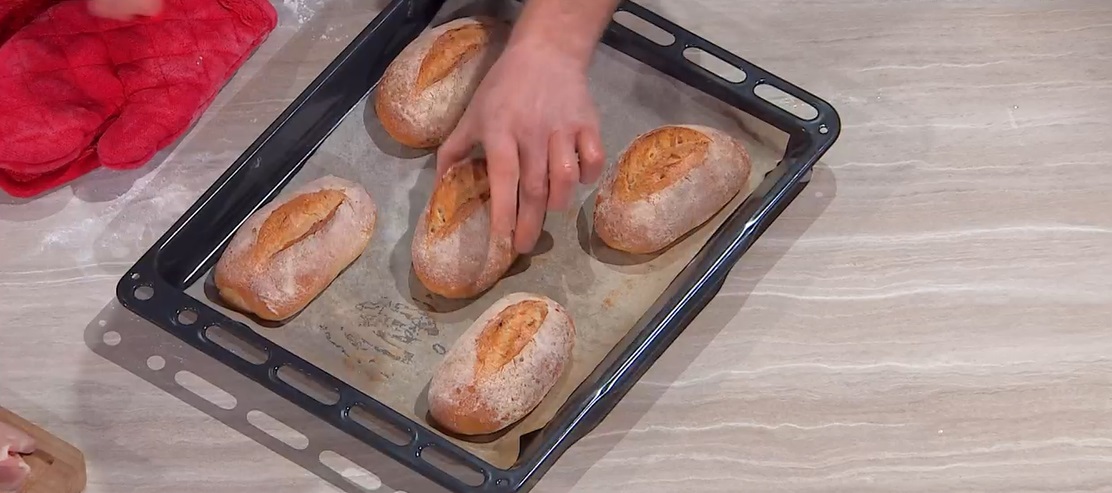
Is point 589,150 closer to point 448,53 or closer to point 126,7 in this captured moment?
point 448,53

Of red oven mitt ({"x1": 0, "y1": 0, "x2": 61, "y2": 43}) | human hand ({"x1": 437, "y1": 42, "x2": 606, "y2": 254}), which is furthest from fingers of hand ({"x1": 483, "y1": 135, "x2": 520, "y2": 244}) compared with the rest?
red oven mitt ({"x1": 0, "y1": 0, "x2": 61, "y2": 43})

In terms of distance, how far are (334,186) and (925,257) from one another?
1.92 ft

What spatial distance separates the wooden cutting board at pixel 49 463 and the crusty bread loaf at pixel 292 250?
7.7 inches

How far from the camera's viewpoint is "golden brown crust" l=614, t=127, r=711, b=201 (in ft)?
3.16

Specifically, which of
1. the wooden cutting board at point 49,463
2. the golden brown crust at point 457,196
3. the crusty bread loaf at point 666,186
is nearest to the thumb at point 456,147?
the golden brown crust at point 457,196

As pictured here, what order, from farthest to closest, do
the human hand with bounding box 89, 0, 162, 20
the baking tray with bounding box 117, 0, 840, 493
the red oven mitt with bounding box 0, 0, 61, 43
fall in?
the red oven mitt with bounding box 0, 0, 61, 43 → the human hand with bounding box 89, 0, 162, 20 → the baking tray with bounding box 117, 0, 840, 493

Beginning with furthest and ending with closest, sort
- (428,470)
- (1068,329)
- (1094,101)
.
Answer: (1094,101) < (1068,329) < (428,470)

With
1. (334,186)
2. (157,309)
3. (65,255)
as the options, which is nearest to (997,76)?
(334,186)

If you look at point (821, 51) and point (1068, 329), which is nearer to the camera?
point (1068, 329)

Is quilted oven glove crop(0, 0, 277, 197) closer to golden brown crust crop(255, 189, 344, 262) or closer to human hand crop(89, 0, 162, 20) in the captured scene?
human hand crop(89, 0, 162, 20)

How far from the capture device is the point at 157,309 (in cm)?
92

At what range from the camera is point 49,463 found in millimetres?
896

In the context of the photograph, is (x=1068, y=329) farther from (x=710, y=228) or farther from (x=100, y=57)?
(x=100, y=57)

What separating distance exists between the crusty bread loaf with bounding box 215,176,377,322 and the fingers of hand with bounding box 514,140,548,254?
17cm
